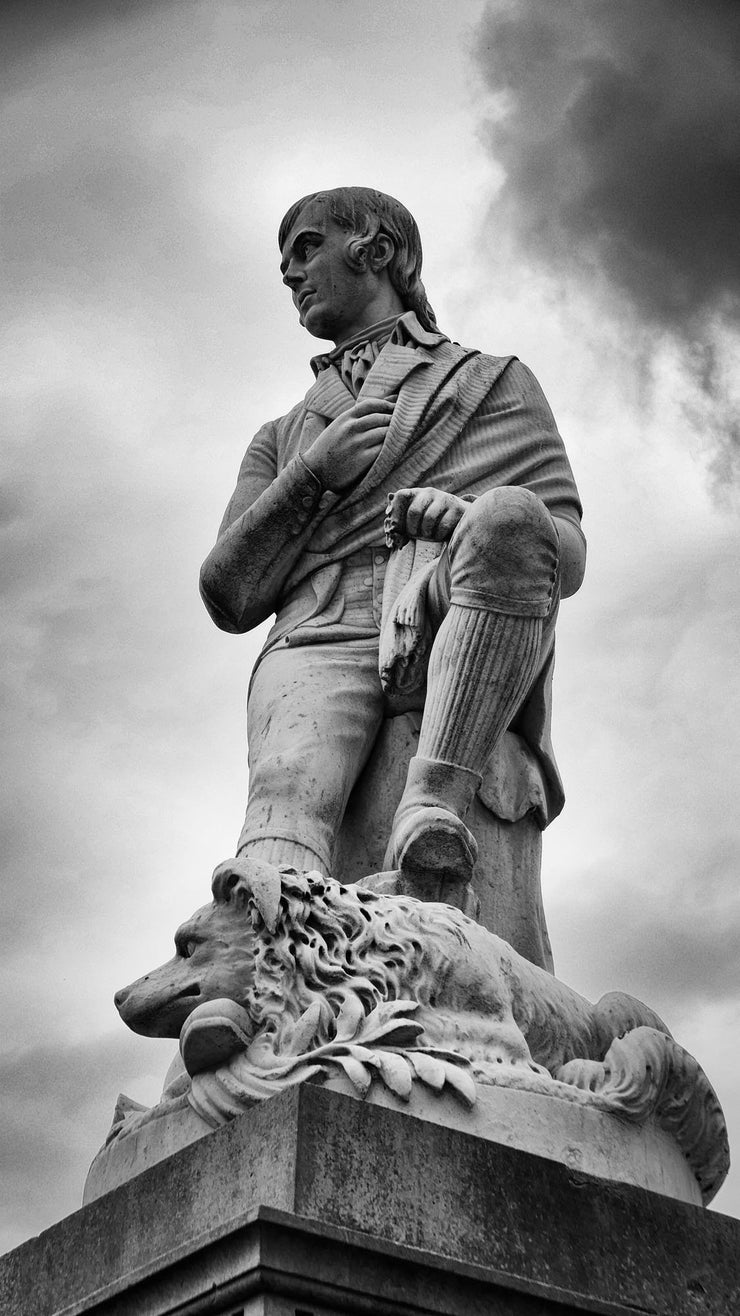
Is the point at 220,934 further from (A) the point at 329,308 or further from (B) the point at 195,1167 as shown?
(A) the point at 329,308

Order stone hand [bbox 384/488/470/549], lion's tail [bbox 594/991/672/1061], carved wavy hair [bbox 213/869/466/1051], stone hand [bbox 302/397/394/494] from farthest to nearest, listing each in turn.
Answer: stone hand [bbox 302/397/394/494] < stone hand [bbox 384/488/470/549] < lion's tail [bbox 594/991/672/1061] < carved wavy hair [bbox 213/869/466/1051]

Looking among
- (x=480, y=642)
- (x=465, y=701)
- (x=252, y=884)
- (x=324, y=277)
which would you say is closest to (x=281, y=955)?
(x=252, y=884)

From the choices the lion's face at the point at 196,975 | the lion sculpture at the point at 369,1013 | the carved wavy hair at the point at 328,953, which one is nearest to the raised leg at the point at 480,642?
the lion sculpture at the point at 369,1013

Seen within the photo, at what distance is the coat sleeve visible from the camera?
737cm

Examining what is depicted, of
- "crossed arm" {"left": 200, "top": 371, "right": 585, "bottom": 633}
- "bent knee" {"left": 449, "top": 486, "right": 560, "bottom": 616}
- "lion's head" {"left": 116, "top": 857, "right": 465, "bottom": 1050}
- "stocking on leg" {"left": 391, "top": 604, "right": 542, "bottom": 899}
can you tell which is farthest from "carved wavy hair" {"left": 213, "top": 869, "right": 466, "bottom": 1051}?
"crossed arm" {"left": 200, "top": 371, "right": 585, "bottom": 633}

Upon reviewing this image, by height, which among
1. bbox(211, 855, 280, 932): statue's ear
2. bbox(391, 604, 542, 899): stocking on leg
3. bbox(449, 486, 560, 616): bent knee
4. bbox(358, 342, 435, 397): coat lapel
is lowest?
bbox(211, 855, 280, 932): statue's ear

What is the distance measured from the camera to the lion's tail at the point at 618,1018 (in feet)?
19.0

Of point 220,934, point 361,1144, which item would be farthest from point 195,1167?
point 220,934

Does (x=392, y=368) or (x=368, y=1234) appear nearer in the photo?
(x=368, y=1234)

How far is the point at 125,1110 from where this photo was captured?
5758mm

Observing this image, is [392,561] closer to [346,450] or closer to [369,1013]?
[346,450]

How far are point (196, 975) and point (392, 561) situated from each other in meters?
2.35

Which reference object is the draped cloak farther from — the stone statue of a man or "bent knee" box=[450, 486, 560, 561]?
"bent knee" box=[450, 486, 560, 561]

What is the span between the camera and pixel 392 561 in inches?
278
